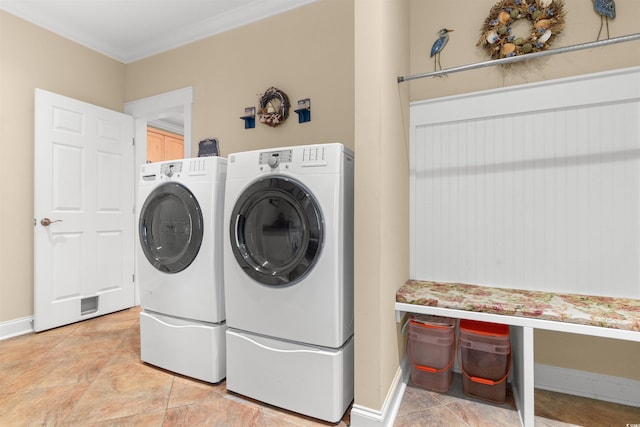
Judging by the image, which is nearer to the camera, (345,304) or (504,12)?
(345,304)

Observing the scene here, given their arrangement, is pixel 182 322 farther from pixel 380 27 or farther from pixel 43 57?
pixel 43 57

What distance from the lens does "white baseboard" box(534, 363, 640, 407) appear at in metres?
1.69

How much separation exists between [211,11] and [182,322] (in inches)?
97.2

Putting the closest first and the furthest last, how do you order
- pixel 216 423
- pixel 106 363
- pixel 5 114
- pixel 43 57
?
pixel 216 423
pixel 106 363
pixel 5 114
pixel 43 57

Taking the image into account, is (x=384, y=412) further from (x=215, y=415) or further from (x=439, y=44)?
(x=439, y=44)

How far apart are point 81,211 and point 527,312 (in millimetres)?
3459

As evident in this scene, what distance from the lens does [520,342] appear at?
159 centimetres

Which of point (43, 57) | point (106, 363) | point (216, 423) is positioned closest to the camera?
point (216, 423)

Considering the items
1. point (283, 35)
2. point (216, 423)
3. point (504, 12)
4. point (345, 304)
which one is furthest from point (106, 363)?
point (504, 12)

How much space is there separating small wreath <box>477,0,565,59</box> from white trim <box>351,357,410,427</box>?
1971mm

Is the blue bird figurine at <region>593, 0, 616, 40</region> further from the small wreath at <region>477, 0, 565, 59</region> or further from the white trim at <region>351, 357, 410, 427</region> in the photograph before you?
the white trim at <region>351, 357, 410, 427</region>

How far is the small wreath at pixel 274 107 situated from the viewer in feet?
8.35

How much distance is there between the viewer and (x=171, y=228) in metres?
1.98

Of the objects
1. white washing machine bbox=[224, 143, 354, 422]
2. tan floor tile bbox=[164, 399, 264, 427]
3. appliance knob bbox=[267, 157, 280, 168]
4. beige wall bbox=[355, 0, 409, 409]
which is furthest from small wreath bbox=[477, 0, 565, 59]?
tan floor tile bbox=[164, 399, 264, 427]
